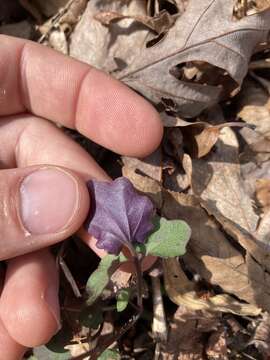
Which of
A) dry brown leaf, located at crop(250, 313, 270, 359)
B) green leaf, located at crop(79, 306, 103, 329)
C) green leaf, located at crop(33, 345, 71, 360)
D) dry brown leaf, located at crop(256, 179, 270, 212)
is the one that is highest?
dry brown leaf, located at crop(256, 179, 270, 212)

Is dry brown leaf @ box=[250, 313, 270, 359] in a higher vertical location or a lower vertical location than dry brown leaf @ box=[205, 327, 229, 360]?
higher

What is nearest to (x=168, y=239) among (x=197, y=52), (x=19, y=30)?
(x=197, y=52)

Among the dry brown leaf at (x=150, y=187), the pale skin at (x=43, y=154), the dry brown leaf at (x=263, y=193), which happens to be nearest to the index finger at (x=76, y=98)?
the pale skin at (x=43, y=154)

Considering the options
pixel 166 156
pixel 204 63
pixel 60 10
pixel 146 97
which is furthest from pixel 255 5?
pixel 60 10

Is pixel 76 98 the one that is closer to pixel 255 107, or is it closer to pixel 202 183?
pixel 202 183

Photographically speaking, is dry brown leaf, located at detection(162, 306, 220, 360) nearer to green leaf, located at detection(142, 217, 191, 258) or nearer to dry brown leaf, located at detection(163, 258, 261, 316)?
dry brown leaf, located at detection(163, 258, 261, 316)

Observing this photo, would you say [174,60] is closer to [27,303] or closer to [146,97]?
[146,97]

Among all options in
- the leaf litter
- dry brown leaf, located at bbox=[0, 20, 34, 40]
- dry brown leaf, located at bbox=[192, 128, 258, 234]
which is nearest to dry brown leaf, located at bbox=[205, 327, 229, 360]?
the leaf litter
